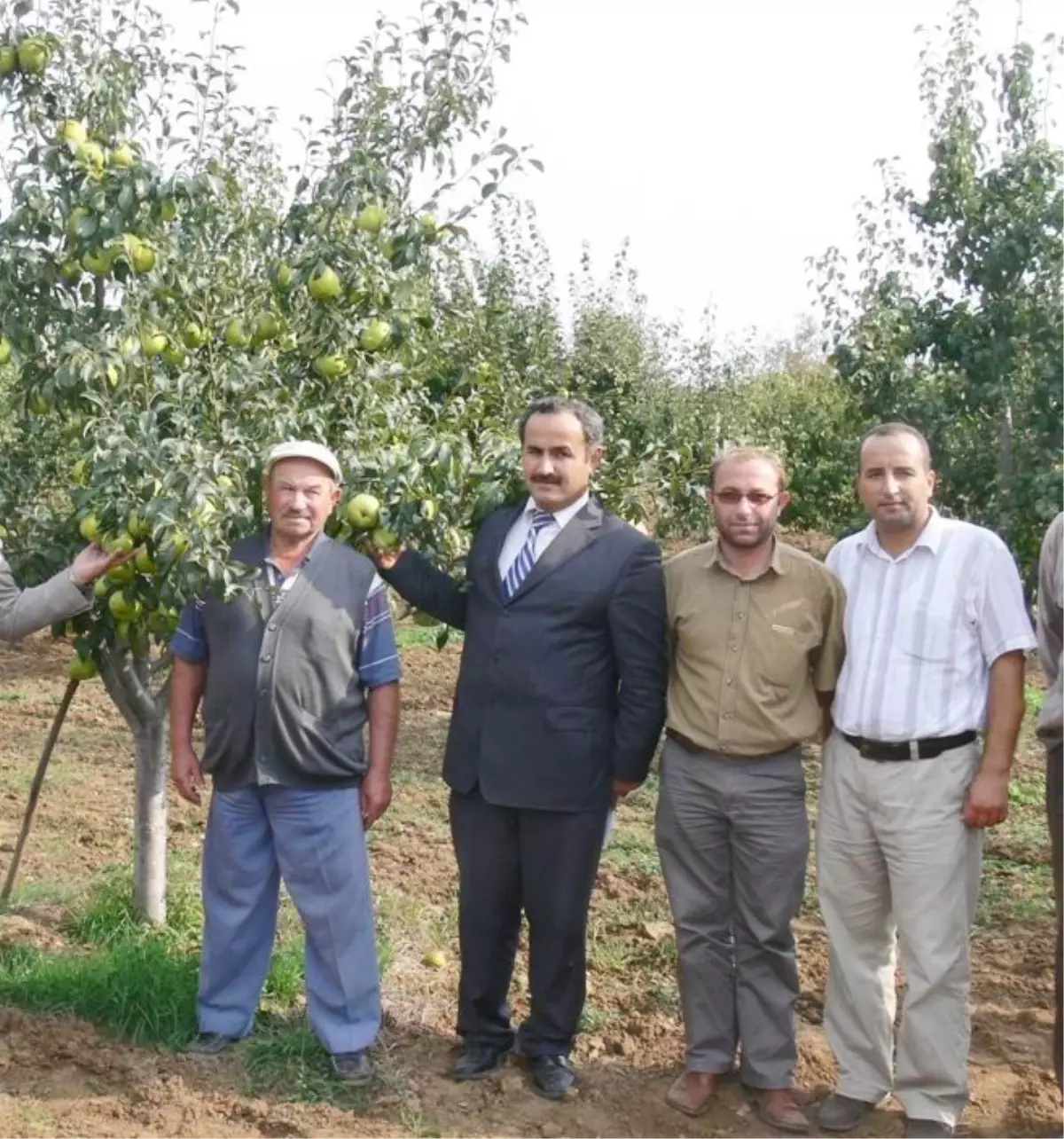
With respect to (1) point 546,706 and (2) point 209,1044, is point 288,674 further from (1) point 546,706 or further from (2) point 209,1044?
(2) point 209,1044

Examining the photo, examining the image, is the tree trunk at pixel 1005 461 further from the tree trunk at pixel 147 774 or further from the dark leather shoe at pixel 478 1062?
the tree trunk at pixel 147 774

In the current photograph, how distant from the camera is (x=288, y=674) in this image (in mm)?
4012

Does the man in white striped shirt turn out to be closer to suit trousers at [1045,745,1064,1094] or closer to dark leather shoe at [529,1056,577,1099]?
suit trousers at [1045,745,1064,1094]

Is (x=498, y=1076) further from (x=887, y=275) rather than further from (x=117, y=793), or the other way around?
(x=887, y=275)

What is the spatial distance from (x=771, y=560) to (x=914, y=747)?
0.66 metres

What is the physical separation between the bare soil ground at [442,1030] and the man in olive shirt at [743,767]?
11.2 inches

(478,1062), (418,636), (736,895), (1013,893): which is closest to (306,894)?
(478,1062)

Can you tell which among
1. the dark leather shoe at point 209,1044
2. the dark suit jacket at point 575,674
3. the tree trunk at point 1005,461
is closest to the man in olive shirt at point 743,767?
the dark suit jacket at point 575,674

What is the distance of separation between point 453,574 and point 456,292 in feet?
11.1

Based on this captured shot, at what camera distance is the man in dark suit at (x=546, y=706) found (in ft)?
13.1

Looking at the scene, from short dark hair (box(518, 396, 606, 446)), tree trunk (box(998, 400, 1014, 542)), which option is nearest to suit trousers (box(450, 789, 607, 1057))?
short dark hair (box(518, 396, 606, 446))

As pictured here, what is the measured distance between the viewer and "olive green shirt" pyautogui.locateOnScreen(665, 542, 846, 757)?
3.90 m

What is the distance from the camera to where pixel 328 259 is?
4.11 m

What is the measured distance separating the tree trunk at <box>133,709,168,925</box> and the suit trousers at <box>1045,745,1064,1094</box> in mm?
3095
